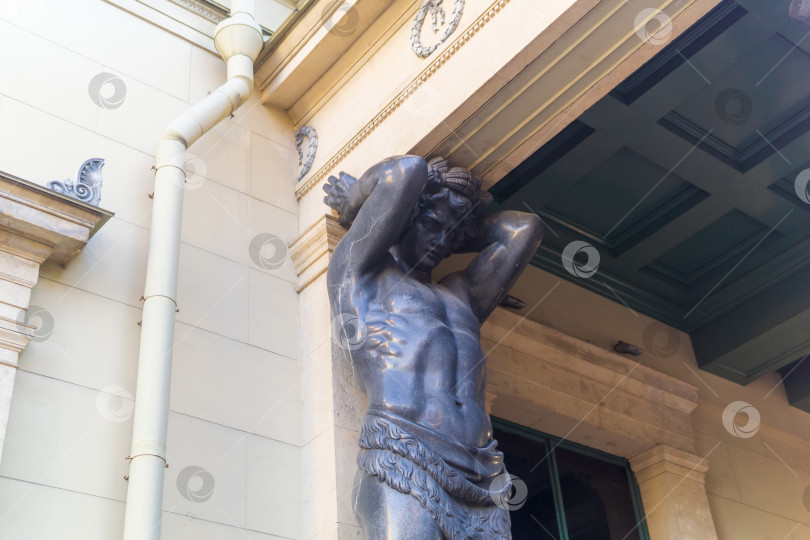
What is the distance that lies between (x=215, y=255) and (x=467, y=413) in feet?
5.78

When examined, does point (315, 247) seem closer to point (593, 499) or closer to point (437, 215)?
point (437, 215)

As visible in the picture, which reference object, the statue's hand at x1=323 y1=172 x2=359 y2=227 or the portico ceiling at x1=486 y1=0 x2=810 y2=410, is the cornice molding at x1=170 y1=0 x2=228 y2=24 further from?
the portico ceiling at x1=486 y1=0 x2=810 y2=410

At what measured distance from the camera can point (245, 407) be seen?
205 inches

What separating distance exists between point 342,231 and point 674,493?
9.77 ft

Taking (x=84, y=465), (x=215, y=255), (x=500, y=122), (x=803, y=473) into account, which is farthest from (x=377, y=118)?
(x=803, y=473)

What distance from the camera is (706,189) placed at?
723 centimetres
